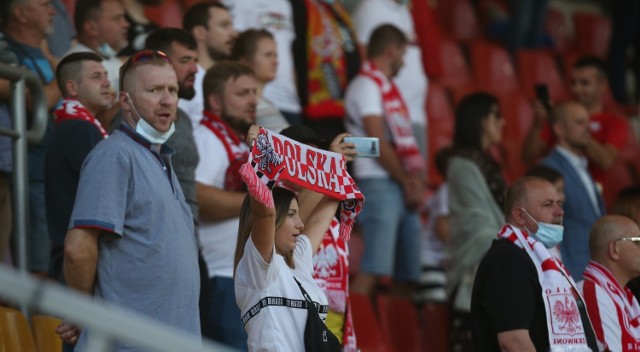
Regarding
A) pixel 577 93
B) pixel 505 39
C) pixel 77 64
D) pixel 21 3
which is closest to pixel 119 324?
pixel 77 64

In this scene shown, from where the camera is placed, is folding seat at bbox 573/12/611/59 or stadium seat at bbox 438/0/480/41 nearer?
stadium seat at bbox 438/0/480/41

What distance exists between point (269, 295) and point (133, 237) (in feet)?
→ 1.53

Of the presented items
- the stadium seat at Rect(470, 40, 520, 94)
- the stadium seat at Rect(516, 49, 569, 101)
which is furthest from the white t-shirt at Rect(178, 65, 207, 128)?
the stadium seat at Rect(516, 49, 569, 101)

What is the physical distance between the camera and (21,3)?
6.02 metres

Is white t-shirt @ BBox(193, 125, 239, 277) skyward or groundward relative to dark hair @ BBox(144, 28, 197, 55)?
groundward

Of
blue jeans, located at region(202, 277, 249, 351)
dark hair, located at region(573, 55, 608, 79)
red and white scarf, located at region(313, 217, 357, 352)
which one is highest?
dark hair, located at region(573, 55, 608, 79)

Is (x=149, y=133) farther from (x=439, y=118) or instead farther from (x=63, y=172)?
(x=439, y=118)

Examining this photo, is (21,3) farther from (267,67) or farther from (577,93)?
(577,93)

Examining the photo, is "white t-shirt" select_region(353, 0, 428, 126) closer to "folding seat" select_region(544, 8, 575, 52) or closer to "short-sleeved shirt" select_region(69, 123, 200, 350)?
"folding seat" select_region(544, 8, 575, 52)

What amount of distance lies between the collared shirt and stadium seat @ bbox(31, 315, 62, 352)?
3.34m

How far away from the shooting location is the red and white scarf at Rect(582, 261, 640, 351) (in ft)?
17.9

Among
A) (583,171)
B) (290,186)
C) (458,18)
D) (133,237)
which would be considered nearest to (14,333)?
(133,237)

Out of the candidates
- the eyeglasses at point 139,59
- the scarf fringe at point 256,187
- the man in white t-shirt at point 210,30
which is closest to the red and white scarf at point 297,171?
the scarf fringe at point 256,187

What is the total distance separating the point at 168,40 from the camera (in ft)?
18.1
